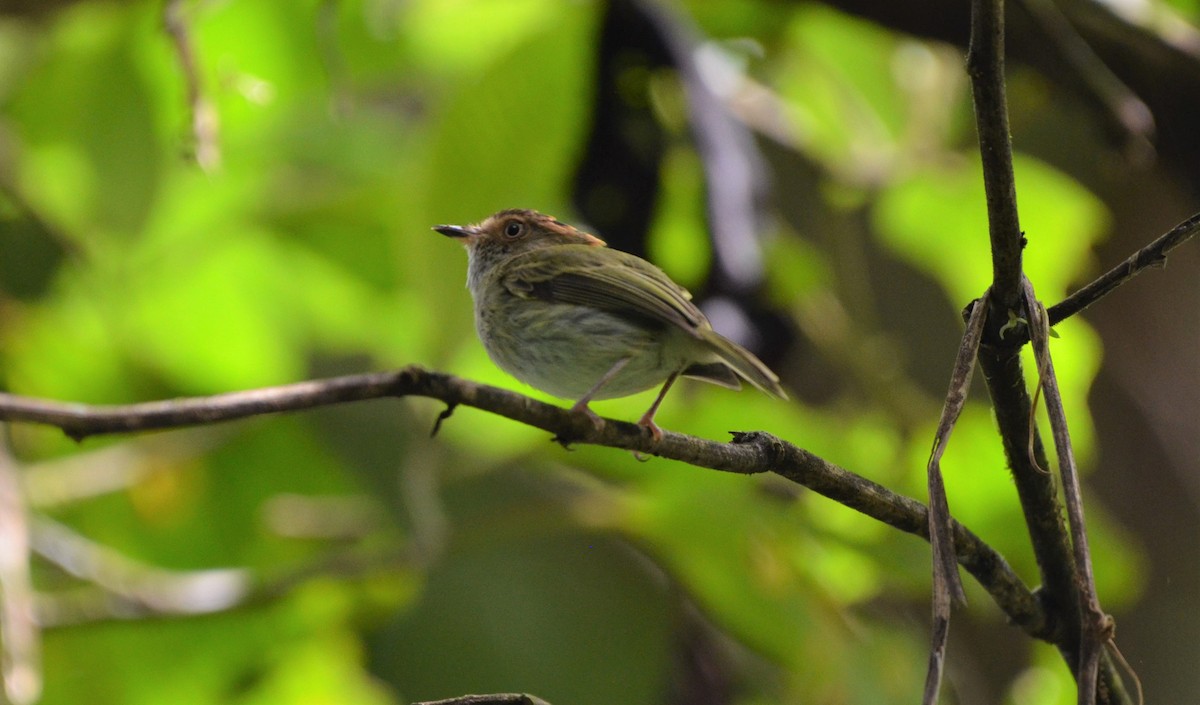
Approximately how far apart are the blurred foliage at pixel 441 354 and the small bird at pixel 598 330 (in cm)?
48

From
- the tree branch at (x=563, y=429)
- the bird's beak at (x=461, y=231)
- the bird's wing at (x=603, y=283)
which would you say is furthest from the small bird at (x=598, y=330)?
the tree branch at (x=563, y=429)

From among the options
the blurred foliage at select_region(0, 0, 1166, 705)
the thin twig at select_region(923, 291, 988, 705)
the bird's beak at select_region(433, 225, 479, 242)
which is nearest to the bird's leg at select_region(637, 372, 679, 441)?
the thin twig at select_region(923, 291, 988, 705)

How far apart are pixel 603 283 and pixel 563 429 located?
824 millimetres

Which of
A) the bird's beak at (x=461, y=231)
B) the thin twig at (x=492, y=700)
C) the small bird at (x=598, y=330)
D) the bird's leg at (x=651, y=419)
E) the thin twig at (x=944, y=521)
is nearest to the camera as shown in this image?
the thin twig at (x=944, y=521)

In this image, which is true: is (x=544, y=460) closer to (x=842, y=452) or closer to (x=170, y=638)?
(x=842, y=452)

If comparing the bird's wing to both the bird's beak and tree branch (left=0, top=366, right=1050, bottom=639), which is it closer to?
the bird's beak

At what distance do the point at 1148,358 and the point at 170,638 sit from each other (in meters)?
2.70

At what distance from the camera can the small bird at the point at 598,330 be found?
176 centimetres

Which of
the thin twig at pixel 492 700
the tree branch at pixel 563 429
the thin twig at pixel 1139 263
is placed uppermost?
the thin twig at pixel 1139 263

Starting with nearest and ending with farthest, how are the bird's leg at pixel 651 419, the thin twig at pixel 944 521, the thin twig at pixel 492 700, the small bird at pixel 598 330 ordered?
the thin twig at pixel 944 521
the thin twig at pixel 492 700
the bird's leg at pixel 651 419
the small bird at pixel 598 330

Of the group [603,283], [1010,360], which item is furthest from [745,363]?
[1010,360]

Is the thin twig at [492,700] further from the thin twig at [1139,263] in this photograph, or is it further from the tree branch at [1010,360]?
the thin twig at [1139,263]

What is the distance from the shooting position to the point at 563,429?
1.14m

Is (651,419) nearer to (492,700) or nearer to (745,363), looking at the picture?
(745,363)
